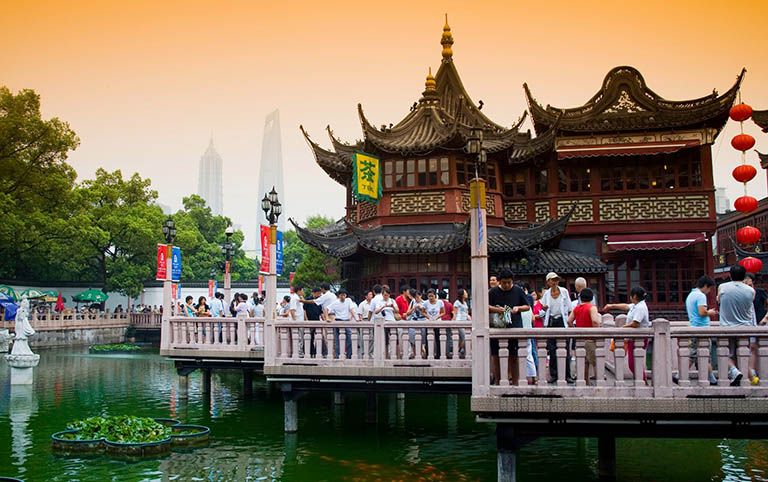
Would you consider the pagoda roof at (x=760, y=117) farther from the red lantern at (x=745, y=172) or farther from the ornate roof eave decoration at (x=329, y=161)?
the ornate roof eave decoration at (x=329, y=161)

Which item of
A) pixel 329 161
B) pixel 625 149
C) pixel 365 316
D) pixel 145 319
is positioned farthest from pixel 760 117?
pixel 145 319

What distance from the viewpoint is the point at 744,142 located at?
25.1 m

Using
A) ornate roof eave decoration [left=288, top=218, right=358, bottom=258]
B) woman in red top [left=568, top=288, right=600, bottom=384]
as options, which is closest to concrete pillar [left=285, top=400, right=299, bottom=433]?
woman in red top [left=568, top=288, right=600, bottom=384]

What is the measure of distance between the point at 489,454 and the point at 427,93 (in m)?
18.3

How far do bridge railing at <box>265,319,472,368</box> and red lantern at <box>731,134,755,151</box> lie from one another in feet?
53.4

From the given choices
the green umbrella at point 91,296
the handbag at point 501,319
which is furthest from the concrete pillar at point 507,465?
the green umbrella at point 91,296

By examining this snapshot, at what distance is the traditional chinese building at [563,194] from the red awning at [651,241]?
50 mm

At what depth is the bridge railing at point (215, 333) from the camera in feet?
60.6

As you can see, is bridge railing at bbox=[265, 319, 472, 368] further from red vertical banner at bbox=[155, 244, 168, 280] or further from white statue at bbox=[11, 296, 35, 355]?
white statue at bbox=[11, 296, 35, 355]

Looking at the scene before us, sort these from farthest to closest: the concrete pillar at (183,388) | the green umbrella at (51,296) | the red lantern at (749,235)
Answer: the green umbrella at (51,296) → the red lantern at (749,235) → the concrete pillar at (183,388)

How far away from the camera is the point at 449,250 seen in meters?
25.4

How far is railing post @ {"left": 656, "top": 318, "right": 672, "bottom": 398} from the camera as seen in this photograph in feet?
31.0

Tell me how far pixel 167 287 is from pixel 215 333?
279 cm

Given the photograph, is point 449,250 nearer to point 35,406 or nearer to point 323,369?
point 323,369
